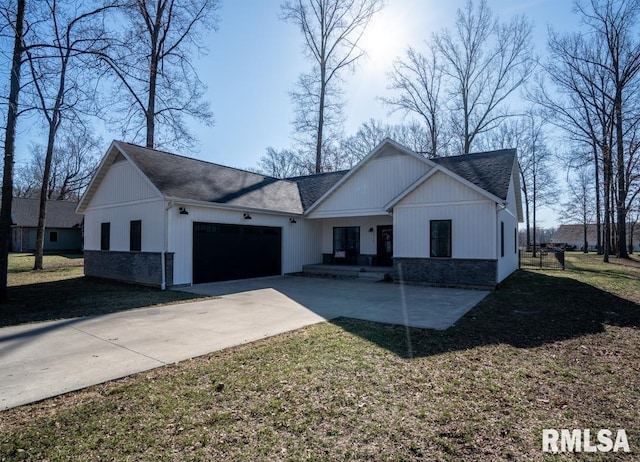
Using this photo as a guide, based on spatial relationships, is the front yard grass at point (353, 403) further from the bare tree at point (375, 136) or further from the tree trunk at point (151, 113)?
the bare tree at point (375, 136)

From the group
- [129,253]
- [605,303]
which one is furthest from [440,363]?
[129,253]

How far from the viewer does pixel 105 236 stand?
49.5ft

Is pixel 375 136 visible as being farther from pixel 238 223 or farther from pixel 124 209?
pixel 124 209

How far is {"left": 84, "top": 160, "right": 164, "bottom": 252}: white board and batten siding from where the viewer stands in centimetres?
1221

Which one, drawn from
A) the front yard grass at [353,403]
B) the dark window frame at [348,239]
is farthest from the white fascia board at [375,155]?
the front yard grass at [353,403]

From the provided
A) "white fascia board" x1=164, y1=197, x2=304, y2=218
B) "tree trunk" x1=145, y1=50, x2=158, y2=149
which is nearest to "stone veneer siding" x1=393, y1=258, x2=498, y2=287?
"white fascia board" x1=164, y1=197, x2=304, y2=218

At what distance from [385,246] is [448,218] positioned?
4.61m

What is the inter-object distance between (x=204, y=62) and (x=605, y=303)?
18.8 meters

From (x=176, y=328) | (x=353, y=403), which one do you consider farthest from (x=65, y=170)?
(x=353, y=403)

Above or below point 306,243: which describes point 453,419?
below

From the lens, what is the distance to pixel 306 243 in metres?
17.5

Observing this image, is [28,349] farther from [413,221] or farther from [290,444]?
[413,221]

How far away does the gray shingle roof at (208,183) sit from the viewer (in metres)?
12.5

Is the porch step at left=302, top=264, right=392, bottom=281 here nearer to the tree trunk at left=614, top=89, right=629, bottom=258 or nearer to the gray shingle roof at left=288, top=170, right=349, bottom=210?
the gray shingle roof at left=288, top=170, right=349, bottom=210
